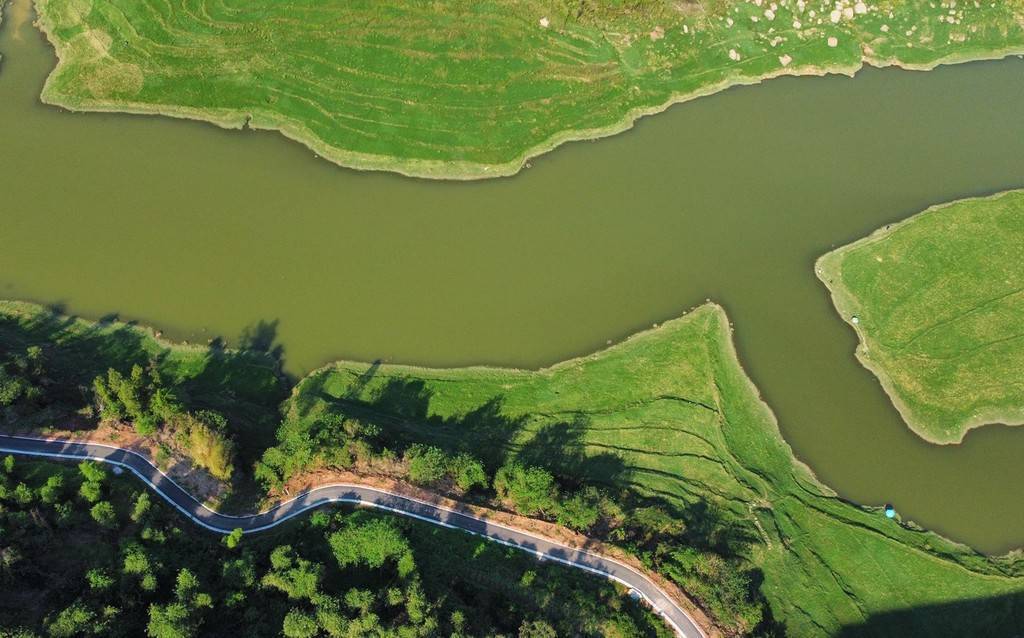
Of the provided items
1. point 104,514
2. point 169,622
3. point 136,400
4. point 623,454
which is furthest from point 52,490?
point 623,454

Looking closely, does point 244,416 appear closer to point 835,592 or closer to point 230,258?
point 230,258

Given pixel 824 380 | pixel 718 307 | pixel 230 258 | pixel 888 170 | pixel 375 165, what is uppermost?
pixel 888 170

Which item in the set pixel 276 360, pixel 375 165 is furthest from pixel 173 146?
pixel 276 360

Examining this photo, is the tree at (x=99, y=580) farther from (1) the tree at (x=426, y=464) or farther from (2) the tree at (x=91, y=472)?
(1) the tree at (x=426, y=464)

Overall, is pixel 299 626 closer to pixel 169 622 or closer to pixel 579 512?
pixel 169 622

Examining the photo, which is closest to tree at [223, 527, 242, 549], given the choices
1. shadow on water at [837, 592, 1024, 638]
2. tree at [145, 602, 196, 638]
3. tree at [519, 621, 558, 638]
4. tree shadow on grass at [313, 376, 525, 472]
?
tree at [145, 602, 196, 638]

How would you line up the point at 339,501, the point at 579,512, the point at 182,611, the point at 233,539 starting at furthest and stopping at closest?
the point at 339,501 < the point at 579,512 < the point at 233,539 < the point at 182,611

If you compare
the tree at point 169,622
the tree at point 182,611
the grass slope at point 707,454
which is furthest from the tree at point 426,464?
the tree at point 169,622

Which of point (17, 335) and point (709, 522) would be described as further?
point (17, 335)

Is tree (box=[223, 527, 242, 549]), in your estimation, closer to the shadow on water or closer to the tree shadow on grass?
the tree shadow on grass
